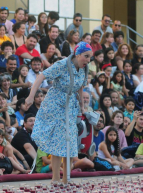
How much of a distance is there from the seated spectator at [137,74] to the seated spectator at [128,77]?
10cm

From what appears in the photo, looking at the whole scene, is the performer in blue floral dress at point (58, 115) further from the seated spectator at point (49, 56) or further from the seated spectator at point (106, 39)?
the seated spectator at point (106, 39)

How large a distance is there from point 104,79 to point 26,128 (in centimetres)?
379

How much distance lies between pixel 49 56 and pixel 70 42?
120cm

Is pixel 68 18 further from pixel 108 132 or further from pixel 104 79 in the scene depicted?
pixel 108 132

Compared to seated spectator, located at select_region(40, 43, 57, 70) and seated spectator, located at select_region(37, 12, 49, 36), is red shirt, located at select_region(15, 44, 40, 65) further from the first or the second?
seated spectator, located at select_region(37, 12, 49, 36)

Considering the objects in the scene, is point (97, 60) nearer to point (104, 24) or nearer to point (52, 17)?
point (52, 17)

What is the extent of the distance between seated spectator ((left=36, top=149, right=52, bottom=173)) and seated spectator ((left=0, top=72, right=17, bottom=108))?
1847mm

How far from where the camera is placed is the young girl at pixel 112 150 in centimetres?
945

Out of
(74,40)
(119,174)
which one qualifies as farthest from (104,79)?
(119,174)

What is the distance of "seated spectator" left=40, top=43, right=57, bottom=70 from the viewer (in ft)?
40.3

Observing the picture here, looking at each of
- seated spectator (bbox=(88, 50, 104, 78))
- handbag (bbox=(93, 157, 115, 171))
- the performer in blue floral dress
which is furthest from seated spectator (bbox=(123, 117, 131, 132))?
the performer in blue floral dress

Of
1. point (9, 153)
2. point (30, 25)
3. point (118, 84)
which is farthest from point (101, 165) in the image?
point (30, 25)

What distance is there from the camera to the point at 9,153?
8523 millimetres

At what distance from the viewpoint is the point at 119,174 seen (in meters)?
8.68
